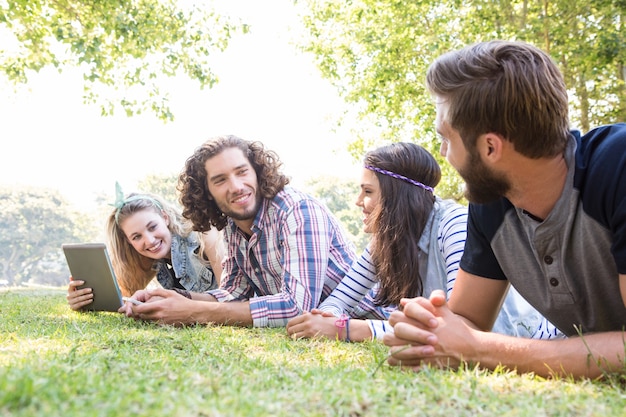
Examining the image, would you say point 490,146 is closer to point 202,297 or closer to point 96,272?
point 202,297

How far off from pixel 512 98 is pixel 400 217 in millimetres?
1801

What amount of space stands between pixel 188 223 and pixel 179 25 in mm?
7452

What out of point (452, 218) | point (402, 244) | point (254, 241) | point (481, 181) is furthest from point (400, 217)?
point (481, 181)

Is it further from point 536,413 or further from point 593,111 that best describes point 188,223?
point 593,111

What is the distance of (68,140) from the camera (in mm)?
49375

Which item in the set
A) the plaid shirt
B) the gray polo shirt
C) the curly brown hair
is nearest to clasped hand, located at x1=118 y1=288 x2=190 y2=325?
the plaid shirt

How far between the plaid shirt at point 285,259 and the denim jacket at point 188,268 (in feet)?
2.46

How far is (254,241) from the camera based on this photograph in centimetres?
483

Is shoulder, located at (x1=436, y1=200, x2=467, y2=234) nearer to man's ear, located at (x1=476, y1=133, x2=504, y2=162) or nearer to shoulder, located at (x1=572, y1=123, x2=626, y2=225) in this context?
man's ear, located at (x1=476, y1=133, x2=504, y2=162)

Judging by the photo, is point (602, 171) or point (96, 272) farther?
point (96, 272)

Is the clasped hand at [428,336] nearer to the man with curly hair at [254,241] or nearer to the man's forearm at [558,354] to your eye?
the man's forearm at [558,354]

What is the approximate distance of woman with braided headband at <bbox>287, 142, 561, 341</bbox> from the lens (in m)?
3.77

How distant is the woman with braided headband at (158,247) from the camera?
19.2ft

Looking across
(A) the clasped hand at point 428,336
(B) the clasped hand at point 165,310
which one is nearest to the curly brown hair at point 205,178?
(B) the clasped hand at point 165,310
